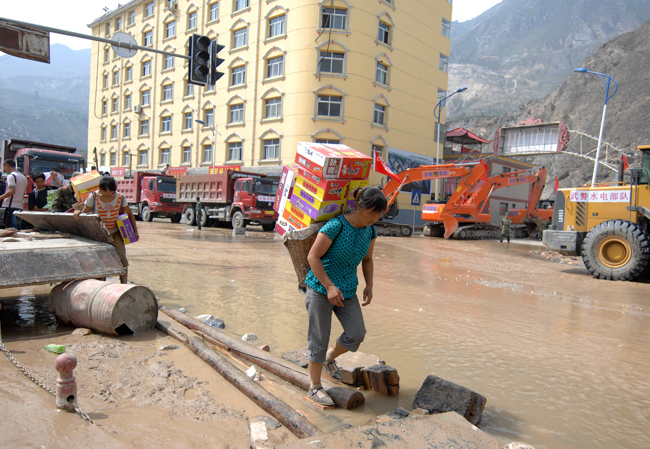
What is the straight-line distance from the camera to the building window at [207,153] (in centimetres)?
3272

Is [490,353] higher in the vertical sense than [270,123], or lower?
lower

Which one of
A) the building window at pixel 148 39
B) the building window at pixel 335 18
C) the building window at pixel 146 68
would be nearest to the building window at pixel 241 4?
the building window at pixel 335 18

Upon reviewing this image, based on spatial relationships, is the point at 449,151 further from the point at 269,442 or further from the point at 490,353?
the point at 269,442

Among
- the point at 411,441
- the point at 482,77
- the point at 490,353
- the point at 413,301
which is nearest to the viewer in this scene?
the point at 411,441

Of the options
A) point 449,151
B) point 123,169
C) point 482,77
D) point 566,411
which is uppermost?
point 482,77

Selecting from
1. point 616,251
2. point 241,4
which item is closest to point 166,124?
point 241,4

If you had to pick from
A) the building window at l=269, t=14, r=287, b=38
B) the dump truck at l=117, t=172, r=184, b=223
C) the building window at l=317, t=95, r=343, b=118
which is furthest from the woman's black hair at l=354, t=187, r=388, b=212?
the building window at l=269, t=14, r=287, b=38

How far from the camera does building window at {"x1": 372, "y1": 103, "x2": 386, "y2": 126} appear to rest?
28844mm

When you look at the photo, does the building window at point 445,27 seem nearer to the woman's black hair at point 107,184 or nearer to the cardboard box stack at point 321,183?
the woman's black hair at point 107,184

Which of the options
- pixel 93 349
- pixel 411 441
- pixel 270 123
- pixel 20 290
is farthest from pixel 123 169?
pixel 411 441

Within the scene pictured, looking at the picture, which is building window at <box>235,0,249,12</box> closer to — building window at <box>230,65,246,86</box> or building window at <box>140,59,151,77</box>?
building window at <box>230,65,246,86</box>

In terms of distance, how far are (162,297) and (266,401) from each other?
4.03 metres

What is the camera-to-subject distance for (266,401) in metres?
2.91

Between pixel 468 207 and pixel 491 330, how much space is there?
1673 centimetres
